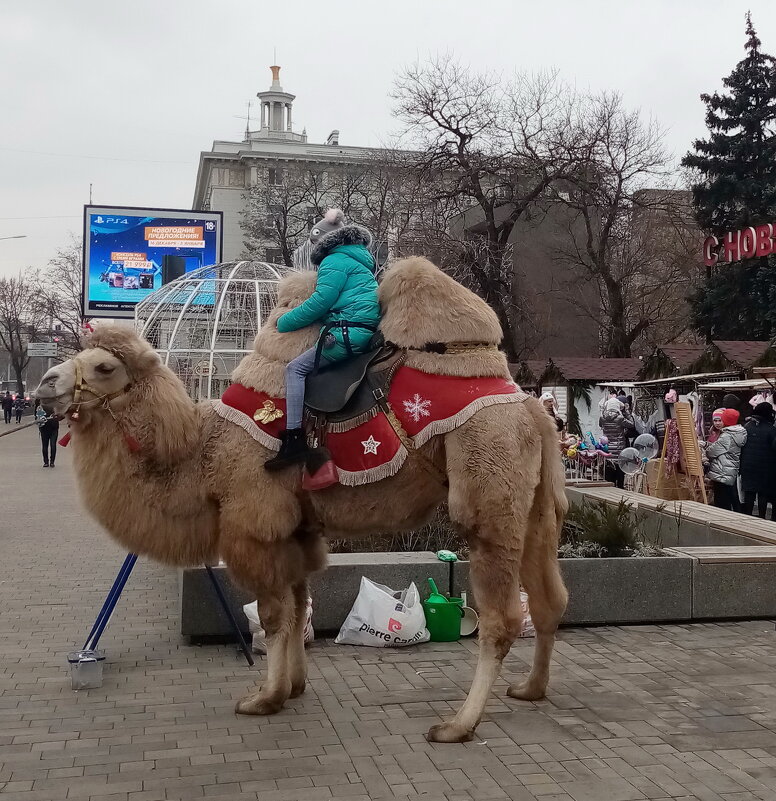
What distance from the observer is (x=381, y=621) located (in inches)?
270

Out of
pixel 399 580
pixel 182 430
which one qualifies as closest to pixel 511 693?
pixel 399 580

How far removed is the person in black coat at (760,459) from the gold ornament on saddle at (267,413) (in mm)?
9296

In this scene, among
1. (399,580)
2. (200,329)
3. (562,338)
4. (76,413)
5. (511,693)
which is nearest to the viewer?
(76,413)

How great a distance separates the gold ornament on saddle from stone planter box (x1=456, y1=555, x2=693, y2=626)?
2.89 m

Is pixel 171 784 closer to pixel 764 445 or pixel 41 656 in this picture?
pixel 41 656

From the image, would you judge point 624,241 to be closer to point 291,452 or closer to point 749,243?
point 749,243

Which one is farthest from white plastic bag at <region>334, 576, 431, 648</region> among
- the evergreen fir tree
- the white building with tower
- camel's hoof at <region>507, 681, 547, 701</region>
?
the white building with tower

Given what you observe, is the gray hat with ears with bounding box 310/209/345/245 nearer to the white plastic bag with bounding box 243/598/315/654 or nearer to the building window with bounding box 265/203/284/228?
the white plastic bag with bounding box 243/598/315/654

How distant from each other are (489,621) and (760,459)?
893 centimetres

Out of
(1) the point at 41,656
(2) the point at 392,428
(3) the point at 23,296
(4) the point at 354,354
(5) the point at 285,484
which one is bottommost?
(1) the point at 41,656

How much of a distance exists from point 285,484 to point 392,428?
26.6 inches

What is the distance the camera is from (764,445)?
12797 millimetres

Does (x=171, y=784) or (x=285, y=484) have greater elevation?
(x=285, y=484)

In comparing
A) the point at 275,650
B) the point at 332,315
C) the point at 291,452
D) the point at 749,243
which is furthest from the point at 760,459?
the point at 749,243
